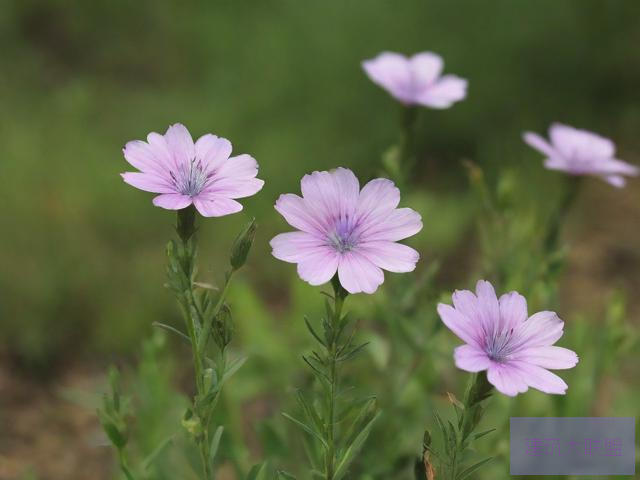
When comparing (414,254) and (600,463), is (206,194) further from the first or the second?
(600,463)

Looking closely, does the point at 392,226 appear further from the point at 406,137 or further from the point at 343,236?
the point at 406,137

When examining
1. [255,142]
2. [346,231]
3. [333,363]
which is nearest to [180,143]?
[346,231]

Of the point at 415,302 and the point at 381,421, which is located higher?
the point at 415,302

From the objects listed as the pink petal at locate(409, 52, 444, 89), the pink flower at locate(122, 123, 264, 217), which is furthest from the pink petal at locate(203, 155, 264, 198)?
the pink petal at locate(409, 52, 444, 89)

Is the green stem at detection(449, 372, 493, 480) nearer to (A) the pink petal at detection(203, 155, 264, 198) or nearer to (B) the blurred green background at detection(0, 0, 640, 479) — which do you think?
(A) the pink petal at detection(203, 155, 264, 198)

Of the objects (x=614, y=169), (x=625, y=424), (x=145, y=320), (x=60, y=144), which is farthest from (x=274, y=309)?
(x=614, y=169)

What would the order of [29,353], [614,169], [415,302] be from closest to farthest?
[614,169] → [415,302] → [29,353]
